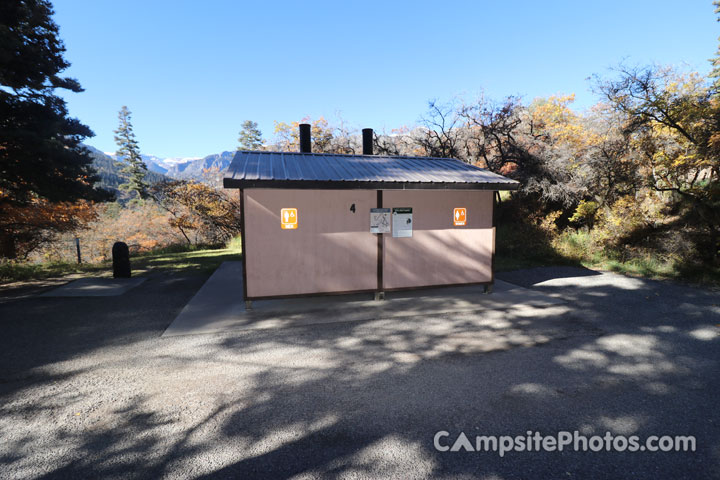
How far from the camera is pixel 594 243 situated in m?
11.7

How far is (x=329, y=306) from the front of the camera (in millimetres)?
6934

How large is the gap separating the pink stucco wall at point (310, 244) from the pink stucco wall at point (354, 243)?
0.02 meters

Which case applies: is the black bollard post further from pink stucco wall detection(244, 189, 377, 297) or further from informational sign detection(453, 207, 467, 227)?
informational sign detection(453, 207, 467, 227)

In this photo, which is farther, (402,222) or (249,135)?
(249,135)

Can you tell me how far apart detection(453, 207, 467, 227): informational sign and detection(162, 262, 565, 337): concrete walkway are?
1.64m

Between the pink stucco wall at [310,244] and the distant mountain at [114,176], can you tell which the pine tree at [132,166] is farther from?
the pink stucco wall at [310,244]

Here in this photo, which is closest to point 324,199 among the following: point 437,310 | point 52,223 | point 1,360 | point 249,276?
point 249,276

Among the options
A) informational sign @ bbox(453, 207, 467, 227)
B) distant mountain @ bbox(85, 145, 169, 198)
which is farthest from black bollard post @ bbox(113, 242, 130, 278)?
distant mountain @ bbox(85, 145, 169, 198)

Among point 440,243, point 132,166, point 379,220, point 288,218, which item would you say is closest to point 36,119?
point 288,218

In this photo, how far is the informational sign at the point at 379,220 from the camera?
6945 mm

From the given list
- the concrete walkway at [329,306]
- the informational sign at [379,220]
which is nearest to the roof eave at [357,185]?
the informational sign at [379,220]

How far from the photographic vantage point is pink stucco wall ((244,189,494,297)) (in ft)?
21.2

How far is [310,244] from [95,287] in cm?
636

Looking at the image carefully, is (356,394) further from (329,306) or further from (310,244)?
(310,244)
